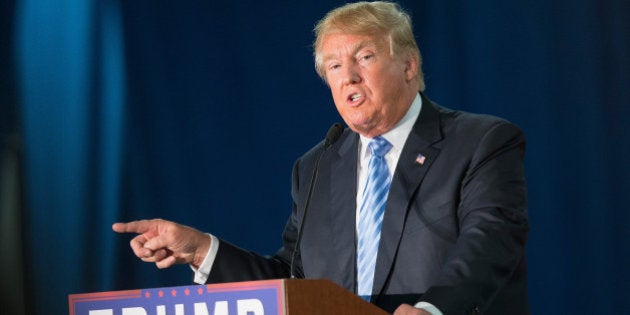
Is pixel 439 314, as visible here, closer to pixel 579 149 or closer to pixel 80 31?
pixel 579 149

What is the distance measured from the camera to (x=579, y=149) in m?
3.68

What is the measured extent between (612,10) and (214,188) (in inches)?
78.4

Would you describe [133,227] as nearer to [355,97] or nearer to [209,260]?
[209,260]

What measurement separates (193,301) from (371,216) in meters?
0.80

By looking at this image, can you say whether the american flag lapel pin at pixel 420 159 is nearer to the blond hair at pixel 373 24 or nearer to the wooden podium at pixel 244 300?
the blond hair at pixel 373 24

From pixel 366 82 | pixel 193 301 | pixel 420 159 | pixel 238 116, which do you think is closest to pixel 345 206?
pixel 420 159

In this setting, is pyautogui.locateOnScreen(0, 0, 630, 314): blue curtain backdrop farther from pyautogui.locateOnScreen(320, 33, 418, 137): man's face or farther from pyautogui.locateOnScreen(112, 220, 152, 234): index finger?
pyautogui.locateOnScreen(112, 220, 152, 234): index finger

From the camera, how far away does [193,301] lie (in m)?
1.86

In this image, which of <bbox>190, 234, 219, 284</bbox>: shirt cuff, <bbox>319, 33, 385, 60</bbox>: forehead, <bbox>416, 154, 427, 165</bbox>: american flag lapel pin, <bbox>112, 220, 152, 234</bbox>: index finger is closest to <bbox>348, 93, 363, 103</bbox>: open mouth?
<bbox>319, 33, 385, 60</bbox>: forehead

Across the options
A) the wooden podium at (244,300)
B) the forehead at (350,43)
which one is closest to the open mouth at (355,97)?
the forehead at (350,43)

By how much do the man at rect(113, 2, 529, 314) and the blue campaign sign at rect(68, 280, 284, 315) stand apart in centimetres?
26

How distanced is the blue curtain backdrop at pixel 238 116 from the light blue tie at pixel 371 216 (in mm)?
1376

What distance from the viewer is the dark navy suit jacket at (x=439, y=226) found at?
221cm

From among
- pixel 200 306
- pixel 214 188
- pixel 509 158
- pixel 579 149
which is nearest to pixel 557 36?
pixel 579 149
